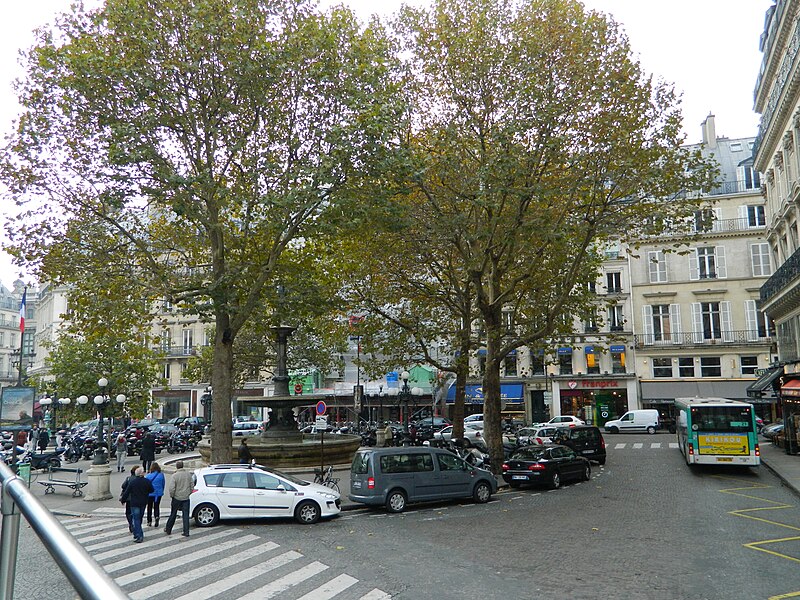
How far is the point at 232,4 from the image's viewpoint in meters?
16.7

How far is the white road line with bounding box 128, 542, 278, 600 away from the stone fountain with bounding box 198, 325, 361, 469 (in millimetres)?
11546

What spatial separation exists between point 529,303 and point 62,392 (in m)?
29.2

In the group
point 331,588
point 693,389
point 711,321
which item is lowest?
point 331,588

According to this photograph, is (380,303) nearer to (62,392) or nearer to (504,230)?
(504,230)

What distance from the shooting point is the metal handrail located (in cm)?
130

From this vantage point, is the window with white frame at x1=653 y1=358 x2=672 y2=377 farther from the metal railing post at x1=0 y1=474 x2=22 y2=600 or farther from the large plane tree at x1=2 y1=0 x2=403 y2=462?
the metal railing post at x1=0 y1=474 x2=22 y2=600

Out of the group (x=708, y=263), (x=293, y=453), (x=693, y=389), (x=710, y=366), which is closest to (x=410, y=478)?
(x=293, y=453)

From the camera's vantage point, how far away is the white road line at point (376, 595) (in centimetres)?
930

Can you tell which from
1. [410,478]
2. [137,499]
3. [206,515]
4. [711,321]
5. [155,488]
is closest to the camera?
[137,499]

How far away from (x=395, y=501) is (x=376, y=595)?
7631 mm

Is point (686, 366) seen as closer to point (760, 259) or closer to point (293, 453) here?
point (760, 259)

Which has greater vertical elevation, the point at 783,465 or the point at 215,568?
the point at 215,568

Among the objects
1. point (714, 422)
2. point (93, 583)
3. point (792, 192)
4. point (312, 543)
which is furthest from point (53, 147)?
point (792, 192)

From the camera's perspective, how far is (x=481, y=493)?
1848 cm
